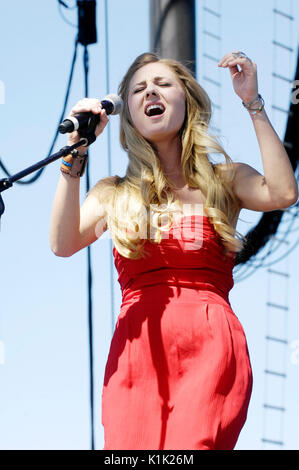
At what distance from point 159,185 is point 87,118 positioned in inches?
16.0

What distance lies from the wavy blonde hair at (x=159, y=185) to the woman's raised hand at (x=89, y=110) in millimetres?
311

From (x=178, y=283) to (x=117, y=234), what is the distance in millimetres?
232

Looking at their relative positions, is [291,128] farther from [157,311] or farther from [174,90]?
[157,311]

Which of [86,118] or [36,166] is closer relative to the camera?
[36,166]

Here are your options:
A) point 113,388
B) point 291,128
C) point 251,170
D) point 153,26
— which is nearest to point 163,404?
point 113,388

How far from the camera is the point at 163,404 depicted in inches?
110

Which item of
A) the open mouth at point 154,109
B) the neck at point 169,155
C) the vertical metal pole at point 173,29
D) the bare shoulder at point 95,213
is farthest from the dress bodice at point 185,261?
the vertical metal pole at point 173,29

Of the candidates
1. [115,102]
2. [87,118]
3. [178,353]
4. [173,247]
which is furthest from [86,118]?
[178,353]

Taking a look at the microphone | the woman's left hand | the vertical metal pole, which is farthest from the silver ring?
the vertical metal pole

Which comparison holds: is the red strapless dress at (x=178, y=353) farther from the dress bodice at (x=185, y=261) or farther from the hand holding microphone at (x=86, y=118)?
the hand holding microphone at (x=86, y=118)

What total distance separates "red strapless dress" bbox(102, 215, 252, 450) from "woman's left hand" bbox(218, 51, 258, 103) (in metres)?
0.39

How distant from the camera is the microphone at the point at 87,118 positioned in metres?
2.67

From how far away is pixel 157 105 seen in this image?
3.14 m

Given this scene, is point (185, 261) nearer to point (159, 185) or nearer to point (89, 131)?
point (159, 185)
